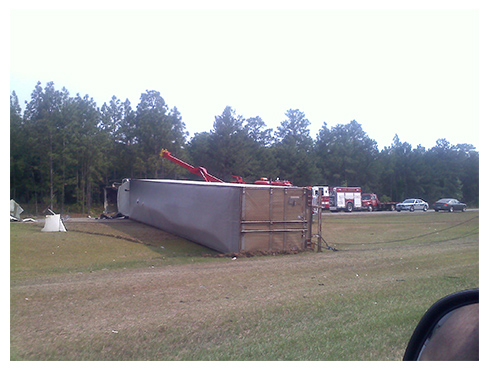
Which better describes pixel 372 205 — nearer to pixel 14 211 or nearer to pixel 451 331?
pixel 14 211

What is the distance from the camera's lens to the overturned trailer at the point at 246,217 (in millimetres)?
16438

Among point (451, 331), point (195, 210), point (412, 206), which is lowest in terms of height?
point (412, 206)

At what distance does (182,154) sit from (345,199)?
19.8 meters

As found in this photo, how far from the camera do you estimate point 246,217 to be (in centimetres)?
1641

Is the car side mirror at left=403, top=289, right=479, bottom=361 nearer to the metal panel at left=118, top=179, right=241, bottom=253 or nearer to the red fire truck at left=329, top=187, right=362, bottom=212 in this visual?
the metal panel at left=118, top=179, right=241, bottom=253

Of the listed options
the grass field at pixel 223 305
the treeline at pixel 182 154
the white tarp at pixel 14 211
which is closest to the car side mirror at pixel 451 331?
the grass field at pixel 223 305

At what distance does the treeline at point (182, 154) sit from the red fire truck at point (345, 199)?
4.15m

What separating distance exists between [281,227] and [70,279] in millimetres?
8456

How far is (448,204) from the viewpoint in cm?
4903

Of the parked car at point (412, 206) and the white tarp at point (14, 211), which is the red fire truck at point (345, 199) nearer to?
the parked car at point (412, 206)

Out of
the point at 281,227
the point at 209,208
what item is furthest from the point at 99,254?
the point at 281,227

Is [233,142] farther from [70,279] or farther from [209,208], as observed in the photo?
[70,279]

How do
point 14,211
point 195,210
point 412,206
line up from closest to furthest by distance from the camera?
point 195,210
point 14,211
point 412,206

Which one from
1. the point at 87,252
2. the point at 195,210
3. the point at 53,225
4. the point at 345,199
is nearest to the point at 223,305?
the point at 87,252
